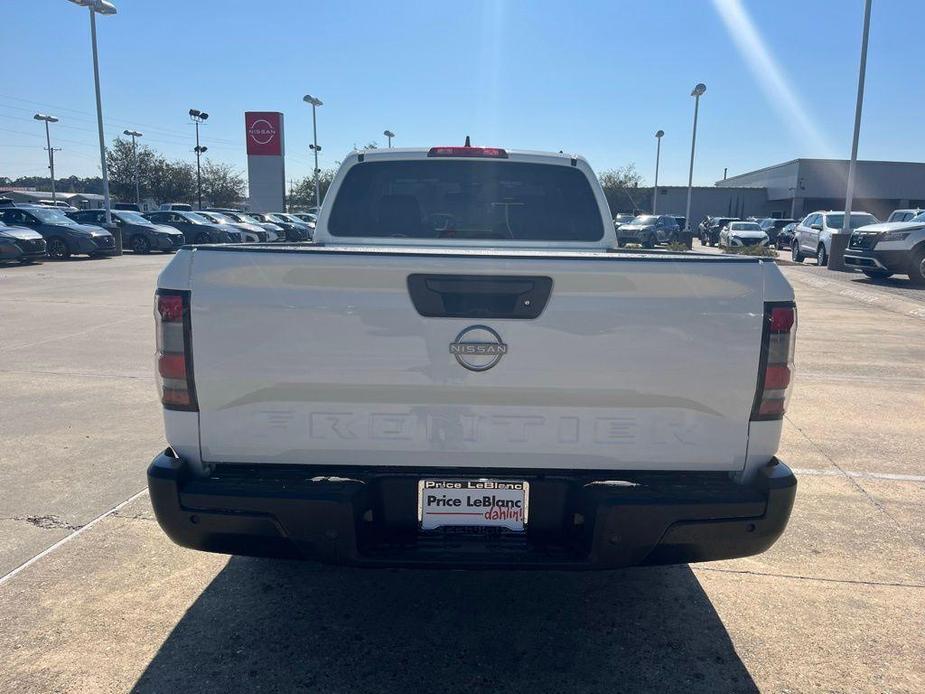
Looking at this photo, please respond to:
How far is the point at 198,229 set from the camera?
28.2 meters

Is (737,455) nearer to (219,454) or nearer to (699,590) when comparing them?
(699,590)

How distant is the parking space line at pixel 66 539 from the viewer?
3.39 metres

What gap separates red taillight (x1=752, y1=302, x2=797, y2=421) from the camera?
2.43m

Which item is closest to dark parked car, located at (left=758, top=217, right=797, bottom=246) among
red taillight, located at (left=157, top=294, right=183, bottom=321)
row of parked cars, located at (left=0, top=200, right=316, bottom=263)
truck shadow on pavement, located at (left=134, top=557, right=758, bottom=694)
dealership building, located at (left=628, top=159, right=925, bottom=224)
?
dealership building, located at (left=628, top=159, right=925, bottom=224)

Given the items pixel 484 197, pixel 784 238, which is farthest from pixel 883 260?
pixel 784 238

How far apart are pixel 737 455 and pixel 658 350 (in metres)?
0.50

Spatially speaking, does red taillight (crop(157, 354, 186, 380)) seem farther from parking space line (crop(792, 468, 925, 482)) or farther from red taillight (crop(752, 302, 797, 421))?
parking space line (crop(792, 468, 925, 482))

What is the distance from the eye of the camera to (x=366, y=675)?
2676 millimetres

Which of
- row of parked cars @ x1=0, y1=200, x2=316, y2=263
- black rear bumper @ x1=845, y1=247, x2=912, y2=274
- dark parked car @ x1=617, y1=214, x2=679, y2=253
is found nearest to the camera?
black rear bumper @ x1=845, y1=247, x2=912, y2=274

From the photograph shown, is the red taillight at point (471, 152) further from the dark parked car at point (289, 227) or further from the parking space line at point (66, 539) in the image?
the dark parked car at point (289, 227)

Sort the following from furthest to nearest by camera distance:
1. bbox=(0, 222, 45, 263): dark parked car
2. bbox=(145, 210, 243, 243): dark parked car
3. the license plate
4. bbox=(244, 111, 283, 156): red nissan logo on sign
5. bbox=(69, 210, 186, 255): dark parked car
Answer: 1. bbox=(244, 111, 283, 156): red nissan logo on sign
2. bbox=(145, 210, 243, 243): dark parked car
3. bbox=(69, 210, 186, 255): dark parked car
4. bbox=(0, 222, 45, 263): dark parked car
5. the license plate

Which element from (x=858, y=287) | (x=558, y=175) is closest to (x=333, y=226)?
(x=558, y=175)

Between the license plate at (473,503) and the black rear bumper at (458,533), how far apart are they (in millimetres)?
31

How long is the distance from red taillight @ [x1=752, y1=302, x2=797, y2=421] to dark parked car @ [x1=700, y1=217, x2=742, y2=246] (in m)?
44.7
